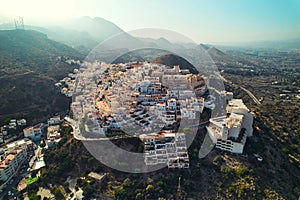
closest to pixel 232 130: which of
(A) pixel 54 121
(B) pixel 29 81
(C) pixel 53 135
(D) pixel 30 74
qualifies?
(C) pixel 53 135

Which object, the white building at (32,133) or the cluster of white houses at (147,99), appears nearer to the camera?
the cluster of white houses at (147,99)

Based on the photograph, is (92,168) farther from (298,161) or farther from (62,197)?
(298,161)

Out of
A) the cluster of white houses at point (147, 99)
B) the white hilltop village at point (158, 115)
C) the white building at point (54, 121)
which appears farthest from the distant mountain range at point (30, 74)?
the cluster of white houses at point (147, 99)

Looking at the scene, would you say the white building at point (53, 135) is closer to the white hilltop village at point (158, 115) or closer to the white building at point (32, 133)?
the white building at point (32, 133)

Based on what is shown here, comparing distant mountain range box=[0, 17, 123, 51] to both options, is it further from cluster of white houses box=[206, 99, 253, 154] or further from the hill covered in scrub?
cluster of white houses box=[206, 99, 253, 154]

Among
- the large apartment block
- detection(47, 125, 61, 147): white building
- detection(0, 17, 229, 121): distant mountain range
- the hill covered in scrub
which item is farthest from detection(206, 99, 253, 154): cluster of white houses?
the hill covered in scrub
